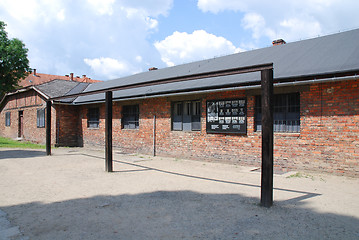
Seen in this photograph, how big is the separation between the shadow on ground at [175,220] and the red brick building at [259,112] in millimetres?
2853

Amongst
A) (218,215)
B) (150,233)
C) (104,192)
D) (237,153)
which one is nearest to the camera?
(150,233)

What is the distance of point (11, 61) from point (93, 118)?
5906 millimetres

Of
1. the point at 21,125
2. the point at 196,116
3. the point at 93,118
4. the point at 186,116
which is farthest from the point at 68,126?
the point at 196,116

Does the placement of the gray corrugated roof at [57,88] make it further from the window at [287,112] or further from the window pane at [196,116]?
the window at [287,112]

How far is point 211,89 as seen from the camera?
933 cm

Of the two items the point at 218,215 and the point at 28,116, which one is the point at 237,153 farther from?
the point at 28,116

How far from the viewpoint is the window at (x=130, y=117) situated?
13180mm

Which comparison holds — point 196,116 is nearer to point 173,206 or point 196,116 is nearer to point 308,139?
point 308,139

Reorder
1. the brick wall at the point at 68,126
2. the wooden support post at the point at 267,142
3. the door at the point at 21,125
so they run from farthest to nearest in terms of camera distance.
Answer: the door at the point at 21,125
the brick wall at the point at 68,126
the wooden support post at the point at 267,142

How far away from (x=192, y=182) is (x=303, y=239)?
3.61 metres

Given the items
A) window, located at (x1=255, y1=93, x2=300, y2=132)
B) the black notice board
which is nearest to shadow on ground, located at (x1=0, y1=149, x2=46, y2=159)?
the black notice board

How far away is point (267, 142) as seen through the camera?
15.3 feet

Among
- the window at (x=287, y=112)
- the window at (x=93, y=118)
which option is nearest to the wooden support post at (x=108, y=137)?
the window at (x=287, y=112)

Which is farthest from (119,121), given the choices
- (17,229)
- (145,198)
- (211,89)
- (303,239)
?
(303,239)
